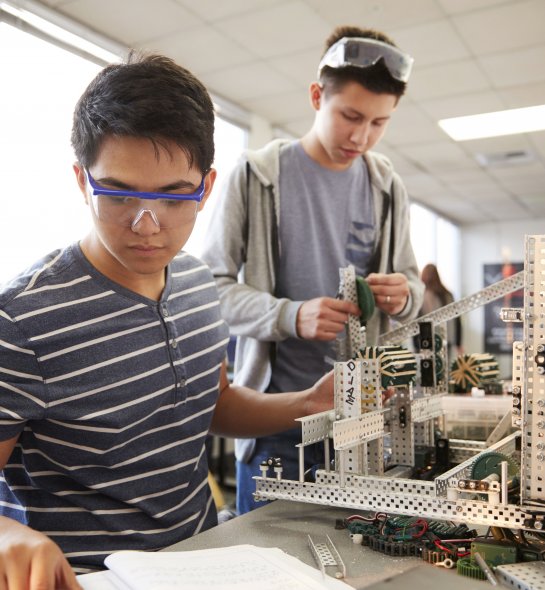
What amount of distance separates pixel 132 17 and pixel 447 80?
270cm

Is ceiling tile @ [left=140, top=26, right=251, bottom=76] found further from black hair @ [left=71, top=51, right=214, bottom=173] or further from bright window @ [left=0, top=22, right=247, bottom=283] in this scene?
black hair @ [left=71, top=51, right=214, bottom=173]

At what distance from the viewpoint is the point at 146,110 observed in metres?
1.20

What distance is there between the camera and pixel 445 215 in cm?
1214

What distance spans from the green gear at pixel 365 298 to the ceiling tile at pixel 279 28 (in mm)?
2846

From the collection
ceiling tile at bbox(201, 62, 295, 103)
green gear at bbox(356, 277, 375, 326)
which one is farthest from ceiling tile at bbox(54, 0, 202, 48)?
green gear at bbox(356, 277, 375, 326)

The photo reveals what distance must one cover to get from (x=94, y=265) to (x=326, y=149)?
0.98 m

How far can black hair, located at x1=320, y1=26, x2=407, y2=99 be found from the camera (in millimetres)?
1918

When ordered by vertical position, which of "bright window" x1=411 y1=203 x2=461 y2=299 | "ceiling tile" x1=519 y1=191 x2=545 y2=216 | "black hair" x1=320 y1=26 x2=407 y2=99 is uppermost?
"ceiling tile" x1=519 y1=191 x2=545 y2=216

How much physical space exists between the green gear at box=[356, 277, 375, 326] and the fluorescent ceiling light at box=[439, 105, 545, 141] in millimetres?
5074

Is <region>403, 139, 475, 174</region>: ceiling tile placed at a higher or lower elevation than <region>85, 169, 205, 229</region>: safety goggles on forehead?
higher

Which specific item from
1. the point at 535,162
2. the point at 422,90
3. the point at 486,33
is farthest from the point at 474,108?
the point at 535,162

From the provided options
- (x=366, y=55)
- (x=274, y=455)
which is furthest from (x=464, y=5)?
(x=274, y=455)

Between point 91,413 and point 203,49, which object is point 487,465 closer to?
point 91,413

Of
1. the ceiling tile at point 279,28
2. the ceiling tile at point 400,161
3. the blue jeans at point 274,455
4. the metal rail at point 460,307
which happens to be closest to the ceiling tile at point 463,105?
the ceiling tile at point 400,161
